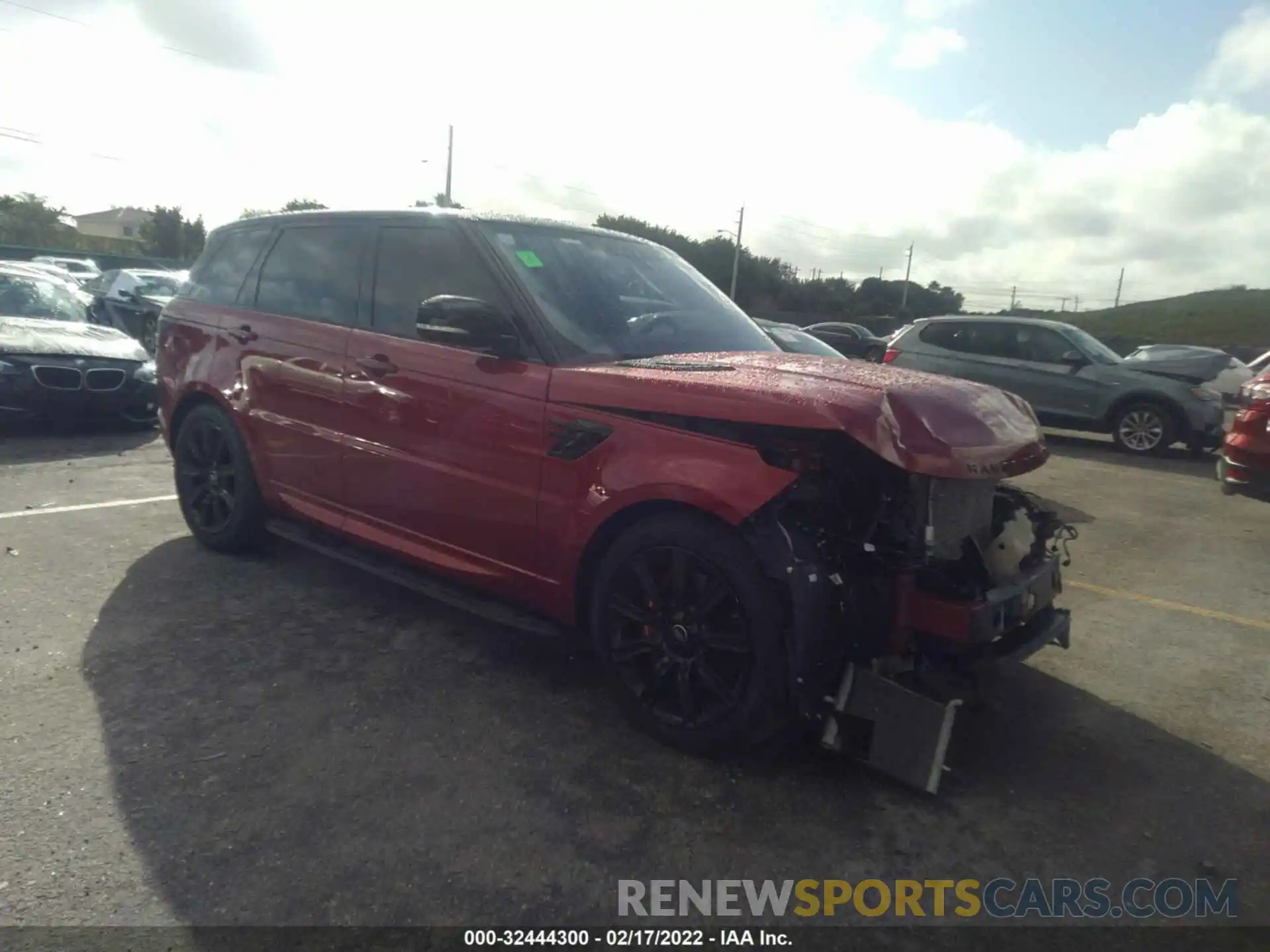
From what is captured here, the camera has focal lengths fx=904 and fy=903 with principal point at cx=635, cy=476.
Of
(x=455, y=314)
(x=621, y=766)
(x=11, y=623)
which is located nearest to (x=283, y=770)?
(x=621, y=766)

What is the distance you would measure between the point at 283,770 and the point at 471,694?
31.1 inches

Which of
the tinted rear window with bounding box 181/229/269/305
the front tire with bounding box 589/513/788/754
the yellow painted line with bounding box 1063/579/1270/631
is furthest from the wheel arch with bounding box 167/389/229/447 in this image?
the yellow painted line with bounding box 1063/579/1270/631

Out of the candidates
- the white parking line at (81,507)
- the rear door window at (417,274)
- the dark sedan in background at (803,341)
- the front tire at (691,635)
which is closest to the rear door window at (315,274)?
the rear door window at (417,274)

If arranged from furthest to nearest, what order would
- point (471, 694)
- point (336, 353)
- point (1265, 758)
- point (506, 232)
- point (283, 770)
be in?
point (336, 353) < point (506, 232) < point (471, 694) < point (1265, 758) < point (283, 770)

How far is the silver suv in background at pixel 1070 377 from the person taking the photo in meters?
11.2

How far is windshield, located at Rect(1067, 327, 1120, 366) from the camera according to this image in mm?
11852

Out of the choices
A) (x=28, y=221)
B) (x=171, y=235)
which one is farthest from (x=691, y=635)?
(x=28, y=221)

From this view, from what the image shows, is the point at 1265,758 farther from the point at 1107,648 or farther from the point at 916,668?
the point at 916,668

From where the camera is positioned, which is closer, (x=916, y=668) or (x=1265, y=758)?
(x=916, y=668)

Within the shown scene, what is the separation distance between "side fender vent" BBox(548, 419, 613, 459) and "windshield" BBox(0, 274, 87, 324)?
8.04 meters

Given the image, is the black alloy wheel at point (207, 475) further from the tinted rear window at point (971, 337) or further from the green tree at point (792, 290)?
the green tree at point (792, 290)

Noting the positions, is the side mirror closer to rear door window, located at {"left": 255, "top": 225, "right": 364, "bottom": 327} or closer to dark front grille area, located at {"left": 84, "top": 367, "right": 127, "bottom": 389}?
rear door window, located at {"left": 255, "top": 225, "right": 364, "bottom": 327}

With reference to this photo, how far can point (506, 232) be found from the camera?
12.7ft

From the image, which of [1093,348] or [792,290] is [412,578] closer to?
[1093,348]
